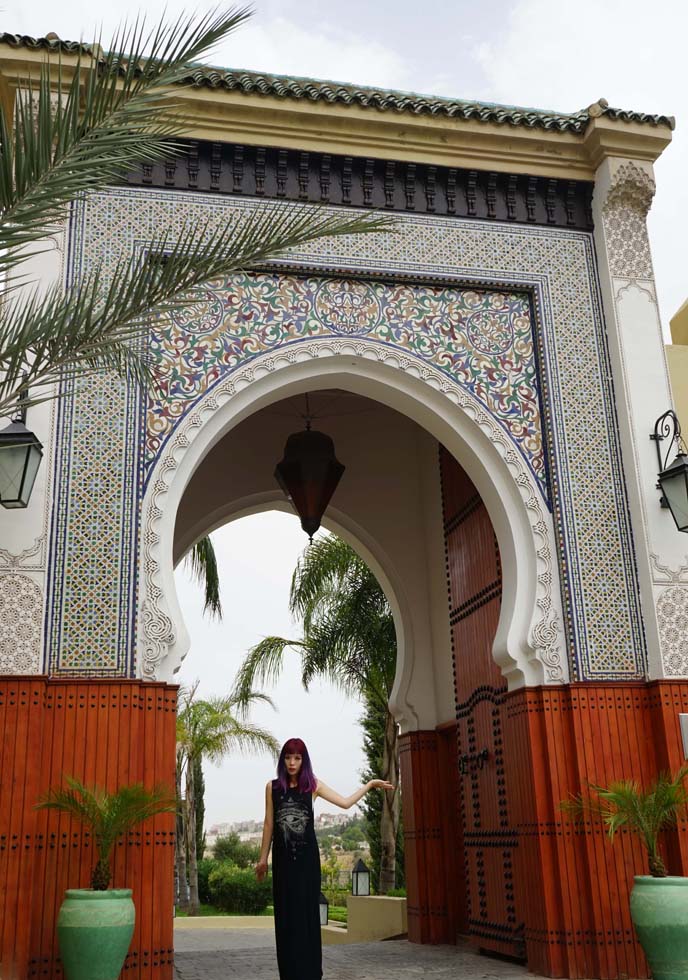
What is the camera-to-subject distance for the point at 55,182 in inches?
161

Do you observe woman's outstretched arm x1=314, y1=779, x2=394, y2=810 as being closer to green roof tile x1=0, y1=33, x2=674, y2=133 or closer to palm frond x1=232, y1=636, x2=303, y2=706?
green roof tile x1=0, y1=33, x2=674, y2=133

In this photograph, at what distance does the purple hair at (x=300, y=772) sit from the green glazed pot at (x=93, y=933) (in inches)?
36.8

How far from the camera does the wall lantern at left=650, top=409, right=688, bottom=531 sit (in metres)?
6.32

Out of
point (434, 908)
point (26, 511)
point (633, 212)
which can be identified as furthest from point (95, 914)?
point (633, 212)

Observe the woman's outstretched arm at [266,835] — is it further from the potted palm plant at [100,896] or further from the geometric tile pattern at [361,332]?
the geometric tile pattern at [361,332]

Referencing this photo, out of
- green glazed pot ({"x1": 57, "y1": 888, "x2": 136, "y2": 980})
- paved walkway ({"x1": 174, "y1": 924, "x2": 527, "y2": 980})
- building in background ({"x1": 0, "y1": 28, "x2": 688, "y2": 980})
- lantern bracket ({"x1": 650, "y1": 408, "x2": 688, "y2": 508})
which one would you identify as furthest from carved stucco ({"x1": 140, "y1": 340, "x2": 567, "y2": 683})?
paved walkway ({"x1": 174, "y1": 924, "x2": 527, "y2": 980})

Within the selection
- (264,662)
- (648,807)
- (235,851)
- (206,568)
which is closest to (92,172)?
(648,807)

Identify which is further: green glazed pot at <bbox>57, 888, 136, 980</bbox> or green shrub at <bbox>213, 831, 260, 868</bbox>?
green shrub at <bbox>213, 831, 260, 868</bbox>

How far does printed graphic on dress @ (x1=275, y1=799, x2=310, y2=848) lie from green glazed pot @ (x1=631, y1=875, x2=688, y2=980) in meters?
1.74

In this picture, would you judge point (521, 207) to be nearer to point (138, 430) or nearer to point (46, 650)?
point (138, 430)

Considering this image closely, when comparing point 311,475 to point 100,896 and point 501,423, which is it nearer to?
point 501,423

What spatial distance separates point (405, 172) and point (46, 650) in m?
3.91

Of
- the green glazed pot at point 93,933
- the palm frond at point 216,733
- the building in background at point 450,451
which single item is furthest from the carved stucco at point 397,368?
the palm frond at point 216,733

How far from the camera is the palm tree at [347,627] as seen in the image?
13.8 metres
